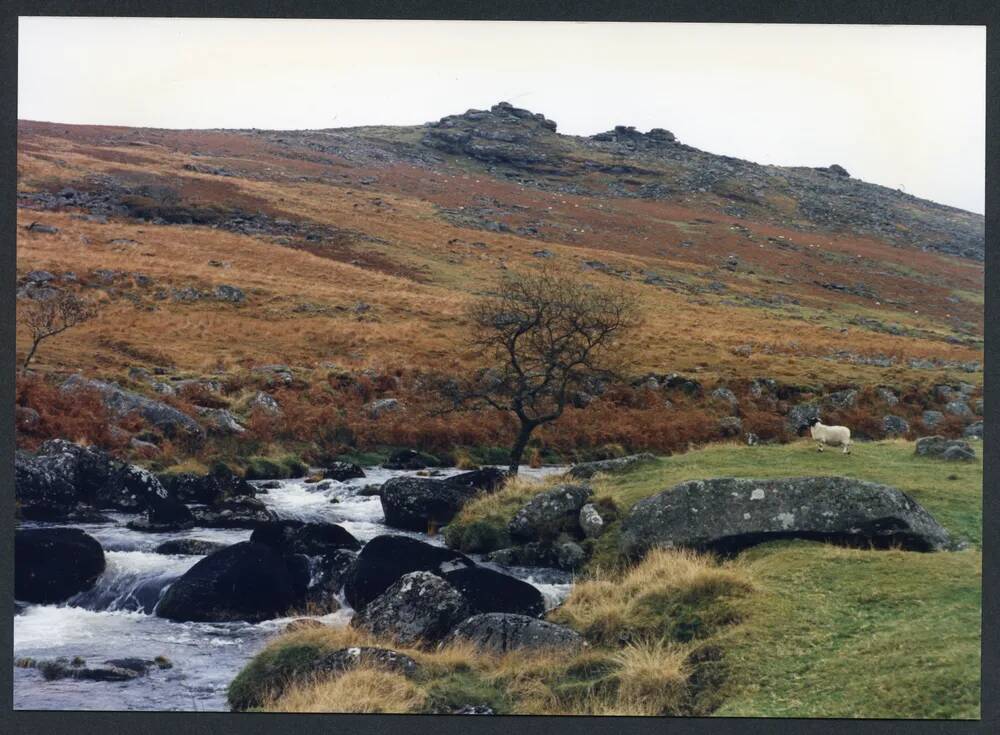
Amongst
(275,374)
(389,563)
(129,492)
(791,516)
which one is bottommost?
(389,563)

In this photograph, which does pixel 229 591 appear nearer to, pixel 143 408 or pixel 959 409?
pixel 143 408

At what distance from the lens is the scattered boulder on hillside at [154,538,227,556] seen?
57.1ft

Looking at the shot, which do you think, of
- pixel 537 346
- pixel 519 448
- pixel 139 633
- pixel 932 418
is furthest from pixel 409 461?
pixel 932 418

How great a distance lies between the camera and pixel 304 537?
1769 cm

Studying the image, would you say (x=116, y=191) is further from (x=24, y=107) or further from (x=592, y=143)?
(x=24, y=107)

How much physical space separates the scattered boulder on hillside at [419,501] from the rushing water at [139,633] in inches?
20.6

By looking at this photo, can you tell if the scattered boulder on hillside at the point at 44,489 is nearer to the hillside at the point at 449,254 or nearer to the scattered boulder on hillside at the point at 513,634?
the hillside at the point at 449,254

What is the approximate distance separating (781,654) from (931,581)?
295cm

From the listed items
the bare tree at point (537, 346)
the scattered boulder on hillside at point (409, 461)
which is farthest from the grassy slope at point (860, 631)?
the scattered boulder on hillside at point (409, 461)

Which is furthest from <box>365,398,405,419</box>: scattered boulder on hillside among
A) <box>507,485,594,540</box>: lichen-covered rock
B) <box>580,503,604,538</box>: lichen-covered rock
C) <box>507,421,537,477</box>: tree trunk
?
<box>580,503,604,538</box>: lichen-covered rock

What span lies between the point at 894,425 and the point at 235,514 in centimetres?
1978

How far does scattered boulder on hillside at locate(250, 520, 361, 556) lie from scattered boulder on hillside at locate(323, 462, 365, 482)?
3.63 metres

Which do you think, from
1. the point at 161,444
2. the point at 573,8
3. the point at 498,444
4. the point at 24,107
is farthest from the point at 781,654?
the point at 24,107

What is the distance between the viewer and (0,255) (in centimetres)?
1524
